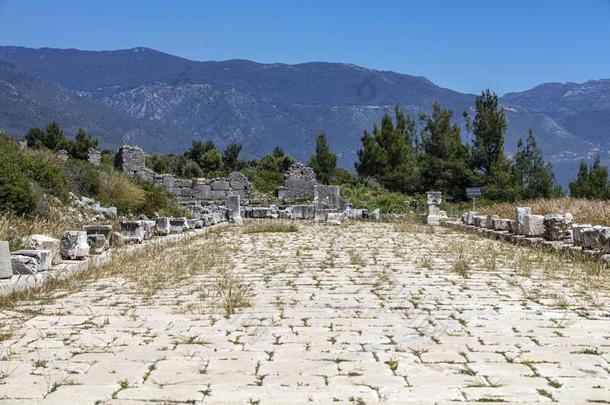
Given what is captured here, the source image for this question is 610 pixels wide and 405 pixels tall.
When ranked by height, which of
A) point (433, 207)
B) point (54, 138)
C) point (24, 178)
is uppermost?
point (54, 138)

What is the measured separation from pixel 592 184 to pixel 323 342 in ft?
129

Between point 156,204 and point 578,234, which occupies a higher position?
point 578,234

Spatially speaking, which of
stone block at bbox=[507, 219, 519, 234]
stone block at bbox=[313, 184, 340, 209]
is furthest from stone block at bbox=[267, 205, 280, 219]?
stone block at bbox=[507, 219, 519, 234]

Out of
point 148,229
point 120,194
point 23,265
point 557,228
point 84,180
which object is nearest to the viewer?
point 23,265

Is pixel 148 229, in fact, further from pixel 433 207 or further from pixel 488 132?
pixel 488 132

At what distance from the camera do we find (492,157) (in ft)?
139

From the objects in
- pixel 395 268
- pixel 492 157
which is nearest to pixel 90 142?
pixel 492 157

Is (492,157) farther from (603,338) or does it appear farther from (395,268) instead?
(603,338)

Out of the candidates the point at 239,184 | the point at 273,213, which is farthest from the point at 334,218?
the point at 239,184

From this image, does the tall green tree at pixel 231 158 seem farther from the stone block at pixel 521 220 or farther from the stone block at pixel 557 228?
the stone block at pixel 557 228

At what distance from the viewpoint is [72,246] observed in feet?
37.0

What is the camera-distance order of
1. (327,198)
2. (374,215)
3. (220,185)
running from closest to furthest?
(327,198) < (374,215) < (220,185)

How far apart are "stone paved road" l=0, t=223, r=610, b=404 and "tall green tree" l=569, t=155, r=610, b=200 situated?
107 ft

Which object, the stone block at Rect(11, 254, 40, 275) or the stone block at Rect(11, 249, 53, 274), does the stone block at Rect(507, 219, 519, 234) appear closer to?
the stone block at Rect(11, 249, 53, 274)
